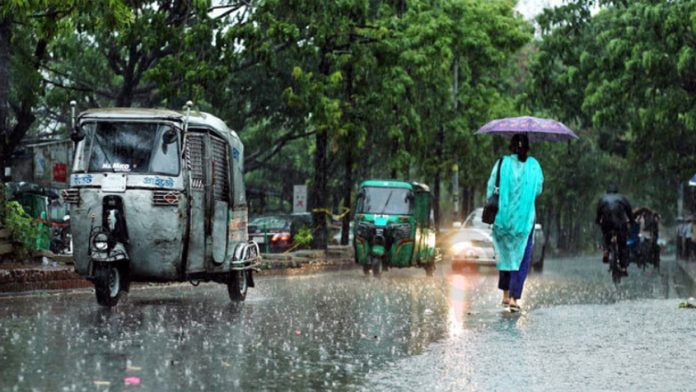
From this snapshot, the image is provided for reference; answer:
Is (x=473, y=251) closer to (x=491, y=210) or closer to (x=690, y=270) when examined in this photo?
(x=690, y=270)

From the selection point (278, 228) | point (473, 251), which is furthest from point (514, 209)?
point (278, 228)

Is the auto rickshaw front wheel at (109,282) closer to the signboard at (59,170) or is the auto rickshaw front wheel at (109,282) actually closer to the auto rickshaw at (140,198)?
the auto rickshaw at (140,198)

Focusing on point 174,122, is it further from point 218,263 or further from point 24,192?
point 24,192

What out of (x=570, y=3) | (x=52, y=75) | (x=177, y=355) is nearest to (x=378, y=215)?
(x=570, y=3)

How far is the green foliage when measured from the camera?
725 inches

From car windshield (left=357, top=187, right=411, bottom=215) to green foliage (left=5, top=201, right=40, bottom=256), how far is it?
975cm

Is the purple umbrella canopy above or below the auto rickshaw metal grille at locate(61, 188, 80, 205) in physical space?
above

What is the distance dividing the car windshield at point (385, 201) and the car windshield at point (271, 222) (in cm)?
1334

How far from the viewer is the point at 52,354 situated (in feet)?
29.4

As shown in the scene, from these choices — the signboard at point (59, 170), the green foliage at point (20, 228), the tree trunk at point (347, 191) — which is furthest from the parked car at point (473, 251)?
the green foliage at point (20, 228)

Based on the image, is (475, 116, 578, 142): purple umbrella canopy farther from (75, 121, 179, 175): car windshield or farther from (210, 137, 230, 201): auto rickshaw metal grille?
(75, 121, 179, 175): car windshield

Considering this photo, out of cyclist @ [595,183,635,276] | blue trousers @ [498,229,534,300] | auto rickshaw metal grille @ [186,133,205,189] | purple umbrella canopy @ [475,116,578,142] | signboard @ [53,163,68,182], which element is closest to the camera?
blue trousers @ [498,229,534,300]

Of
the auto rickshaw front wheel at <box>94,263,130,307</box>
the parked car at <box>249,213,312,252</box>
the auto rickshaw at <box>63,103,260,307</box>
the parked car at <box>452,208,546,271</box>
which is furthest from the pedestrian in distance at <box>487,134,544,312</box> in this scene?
the parked car at <box>249,213,312,252</box>

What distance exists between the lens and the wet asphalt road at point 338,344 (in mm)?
7949
